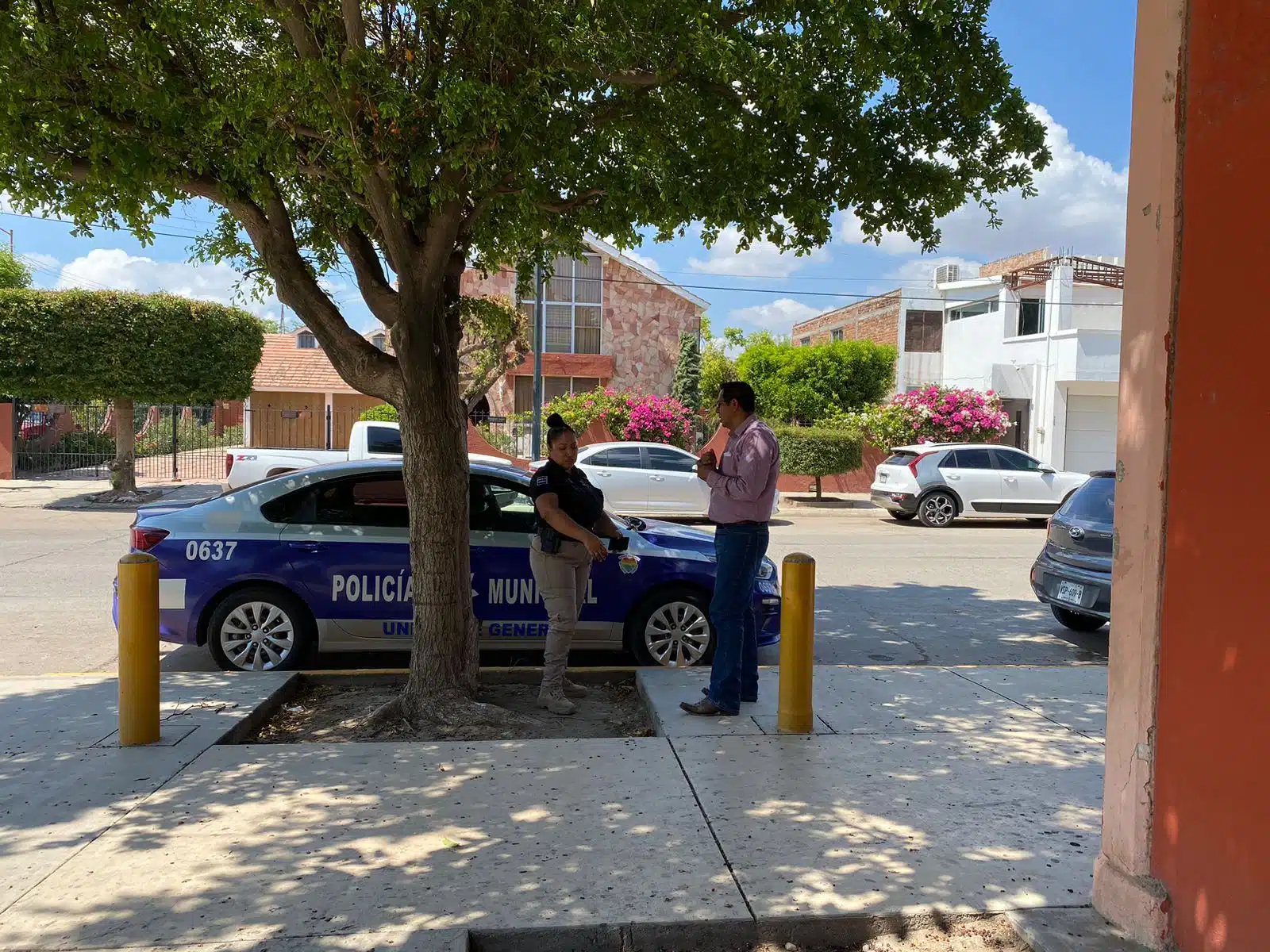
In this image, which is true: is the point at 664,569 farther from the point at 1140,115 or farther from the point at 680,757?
the point at 1140,115

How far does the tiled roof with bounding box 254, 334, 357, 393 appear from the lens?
35.6 meters

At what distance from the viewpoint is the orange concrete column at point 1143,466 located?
3.23 m

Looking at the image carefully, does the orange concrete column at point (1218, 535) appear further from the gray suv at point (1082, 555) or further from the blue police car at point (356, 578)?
the gray suv at point (1082, 555)

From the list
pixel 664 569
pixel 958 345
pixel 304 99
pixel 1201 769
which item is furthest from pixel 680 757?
pixel 958 345

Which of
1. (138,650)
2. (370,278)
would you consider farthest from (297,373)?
(138,650)

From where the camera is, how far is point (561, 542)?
5.79m

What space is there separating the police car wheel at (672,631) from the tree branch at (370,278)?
276cm

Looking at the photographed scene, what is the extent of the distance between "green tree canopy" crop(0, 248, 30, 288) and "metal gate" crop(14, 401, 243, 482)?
10002 millimetres

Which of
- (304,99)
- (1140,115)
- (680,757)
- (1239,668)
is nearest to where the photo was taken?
(1239,668)

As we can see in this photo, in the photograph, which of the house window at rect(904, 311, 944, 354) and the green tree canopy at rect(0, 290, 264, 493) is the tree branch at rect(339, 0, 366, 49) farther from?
the house window at rect(904, 311, 944, 354)

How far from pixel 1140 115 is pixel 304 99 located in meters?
4.25

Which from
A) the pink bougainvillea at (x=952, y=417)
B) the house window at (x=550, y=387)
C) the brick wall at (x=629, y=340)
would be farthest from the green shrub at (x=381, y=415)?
the pink bougainvillea at (x=952, y=417)

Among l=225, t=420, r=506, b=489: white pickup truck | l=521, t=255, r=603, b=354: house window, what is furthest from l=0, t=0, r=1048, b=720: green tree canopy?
l=521, t=255, r=603, b=354: house window

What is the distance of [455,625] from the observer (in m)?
5.93
